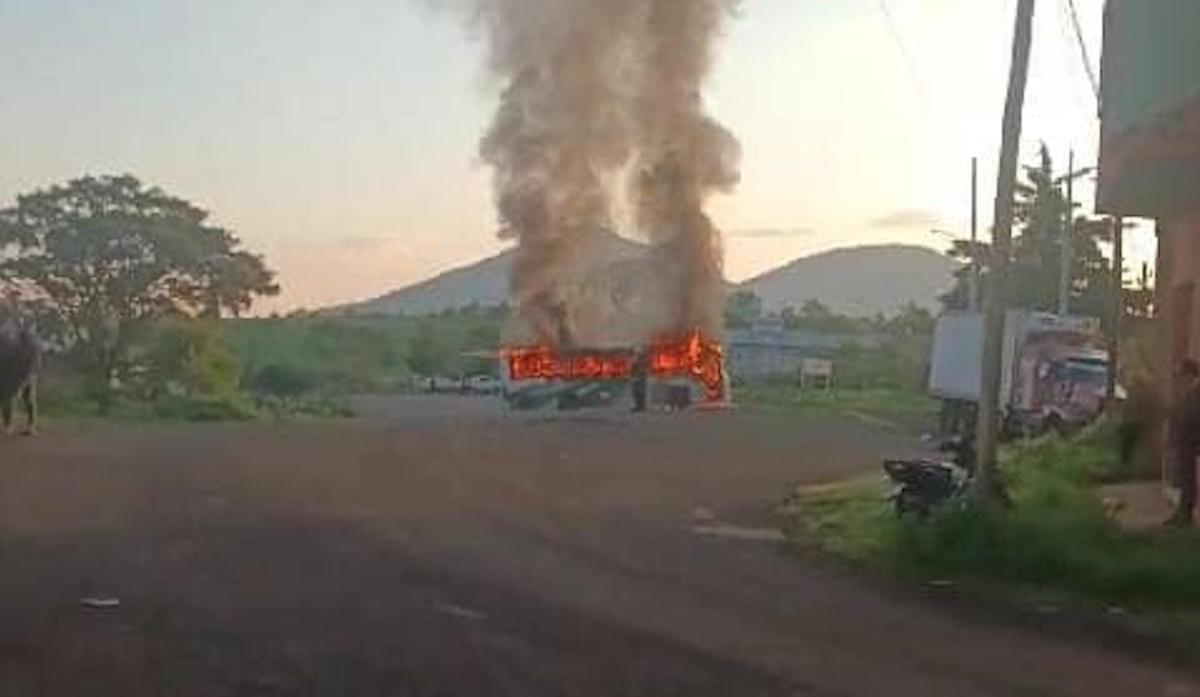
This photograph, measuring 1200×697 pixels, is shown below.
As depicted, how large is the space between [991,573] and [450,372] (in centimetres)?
7916

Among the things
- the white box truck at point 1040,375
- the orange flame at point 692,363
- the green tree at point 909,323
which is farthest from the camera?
the green tree at point 909,323

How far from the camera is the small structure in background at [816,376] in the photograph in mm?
82562

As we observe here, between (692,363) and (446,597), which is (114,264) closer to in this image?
(692,363)

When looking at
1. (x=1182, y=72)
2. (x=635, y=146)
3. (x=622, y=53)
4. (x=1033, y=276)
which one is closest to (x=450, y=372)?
(x=1033, y=276)

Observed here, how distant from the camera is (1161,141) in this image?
2120cm

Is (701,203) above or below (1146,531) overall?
above

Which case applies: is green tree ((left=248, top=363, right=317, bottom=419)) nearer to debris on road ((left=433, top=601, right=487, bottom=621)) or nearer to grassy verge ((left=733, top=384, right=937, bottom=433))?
grassy verge ((left=733, top=384, right=937, bottom=433))

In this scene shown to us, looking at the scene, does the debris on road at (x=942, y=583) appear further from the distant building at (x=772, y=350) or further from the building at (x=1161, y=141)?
the distant building at (x=772, y=350)

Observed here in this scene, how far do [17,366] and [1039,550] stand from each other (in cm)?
1906

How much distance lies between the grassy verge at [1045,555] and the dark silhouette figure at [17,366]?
49.9 ft

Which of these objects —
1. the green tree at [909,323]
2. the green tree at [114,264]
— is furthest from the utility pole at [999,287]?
the green tree at [909,323]

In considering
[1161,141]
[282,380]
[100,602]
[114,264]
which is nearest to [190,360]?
[114,264]

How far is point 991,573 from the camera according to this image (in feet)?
57.1

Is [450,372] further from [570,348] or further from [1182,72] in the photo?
[1182,72]
